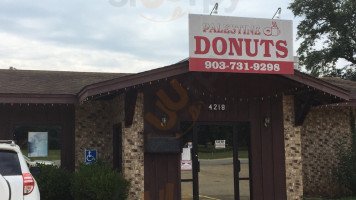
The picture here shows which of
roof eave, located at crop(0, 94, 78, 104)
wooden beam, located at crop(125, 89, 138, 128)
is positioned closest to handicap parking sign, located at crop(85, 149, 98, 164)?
roof eave, located at crop(0, 94, 78, 104)

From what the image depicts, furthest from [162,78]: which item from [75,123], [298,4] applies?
[298,4]

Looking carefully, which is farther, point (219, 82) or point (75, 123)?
point (75, 123)

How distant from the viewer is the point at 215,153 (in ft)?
40.0

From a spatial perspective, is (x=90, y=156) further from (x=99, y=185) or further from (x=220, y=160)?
(x=220, y=160)

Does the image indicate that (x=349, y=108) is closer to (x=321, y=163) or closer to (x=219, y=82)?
(x=321, y=163)

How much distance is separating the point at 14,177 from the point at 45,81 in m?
8.08

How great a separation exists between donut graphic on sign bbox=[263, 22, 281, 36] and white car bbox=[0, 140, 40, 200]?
6.99 m

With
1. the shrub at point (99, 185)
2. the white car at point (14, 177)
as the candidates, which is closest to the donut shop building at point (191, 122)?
the shrub at point (99, 185)

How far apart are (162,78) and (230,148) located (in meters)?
3.12

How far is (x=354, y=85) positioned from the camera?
17453 millimetres

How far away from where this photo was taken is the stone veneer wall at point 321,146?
587 inches

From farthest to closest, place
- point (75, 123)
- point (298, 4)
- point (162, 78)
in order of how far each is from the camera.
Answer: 1. point (298, 4)
2. point (75, 123)
3. point (162, 78)

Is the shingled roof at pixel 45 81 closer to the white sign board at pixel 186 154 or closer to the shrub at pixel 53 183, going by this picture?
the shrub at pixel 53 183

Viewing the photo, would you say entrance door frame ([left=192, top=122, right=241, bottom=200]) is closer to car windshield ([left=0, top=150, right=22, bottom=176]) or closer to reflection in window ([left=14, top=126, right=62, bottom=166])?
reflection in window ([left=14, top=126, right=62, bottom=166])
